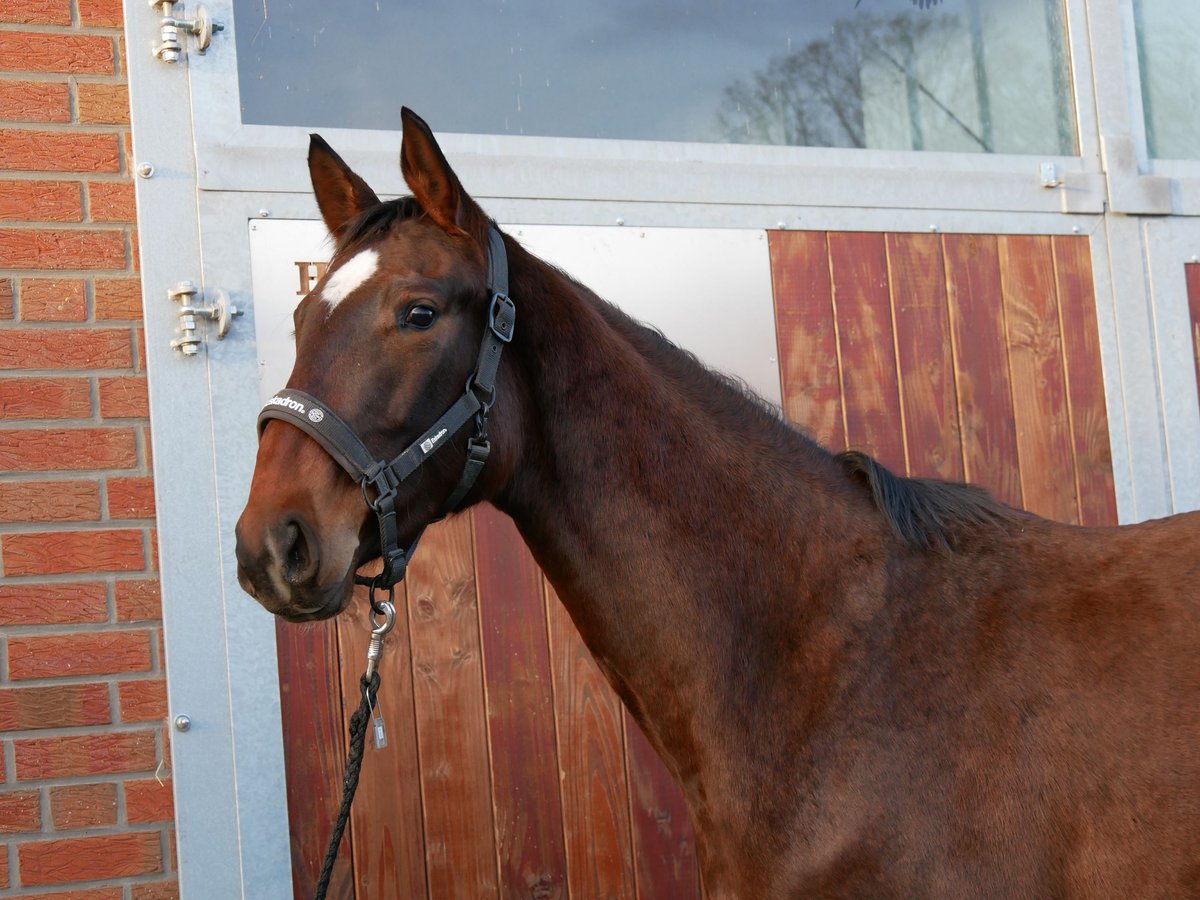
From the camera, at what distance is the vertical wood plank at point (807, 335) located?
3287 millimetres

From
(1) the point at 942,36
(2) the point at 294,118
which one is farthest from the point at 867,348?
(2) the point at 294,118

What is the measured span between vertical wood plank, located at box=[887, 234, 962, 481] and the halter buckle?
1821 millimetres

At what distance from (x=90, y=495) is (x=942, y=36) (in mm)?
3011

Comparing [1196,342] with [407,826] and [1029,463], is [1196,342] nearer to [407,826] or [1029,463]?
[1029,463]

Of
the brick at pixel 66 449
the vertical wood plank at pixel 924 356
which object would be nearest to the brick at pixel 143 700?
the brick at pixel 66 449

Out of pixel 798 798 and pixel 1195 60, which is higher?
pixel 1195 60

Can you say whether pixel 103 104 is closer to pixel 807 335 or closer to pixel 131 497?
pixel 131 497

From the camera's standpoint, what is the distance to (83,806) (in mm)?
2654

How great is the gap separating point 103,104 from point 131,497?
1006 mm

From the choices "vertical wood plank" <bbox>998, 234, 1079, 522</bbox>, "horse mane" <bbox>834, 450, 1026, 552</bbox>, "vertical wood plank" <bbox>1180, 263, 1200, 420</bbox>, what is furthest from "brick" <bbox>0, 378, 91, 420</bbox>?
"vertical wood plank" <bbox>1180, 263, 1200, 420</bbox>

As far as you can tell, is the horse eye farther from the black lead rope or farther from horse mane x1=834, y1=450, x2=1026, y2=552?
horse mane x1=834, y1=450, x2=1026, y2=552

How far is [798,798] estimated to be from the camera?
1.78 m

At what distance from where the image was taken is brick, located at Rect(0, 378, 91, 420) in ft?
8.86

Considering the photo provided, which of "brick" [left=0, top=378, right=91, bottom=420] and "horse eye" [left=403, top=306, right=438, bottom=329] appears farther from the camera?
"brick" [left=0, top=378, right=91, bottom=420]
